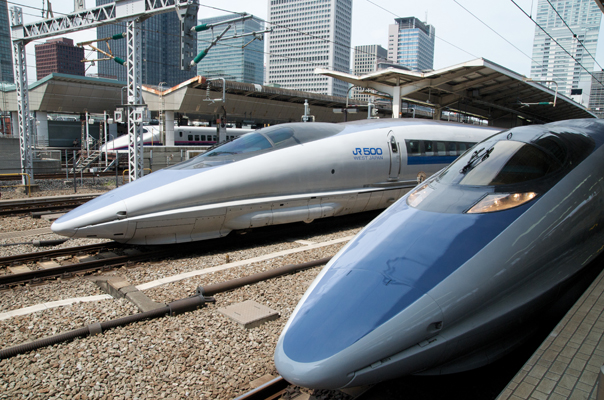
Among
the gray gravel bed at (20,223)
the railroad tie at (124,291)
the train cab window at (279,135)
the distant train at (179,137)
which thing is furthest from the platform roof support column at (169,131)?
the railroad tie at (124,291)

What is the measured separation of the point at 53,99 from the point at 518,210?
39.0 metres

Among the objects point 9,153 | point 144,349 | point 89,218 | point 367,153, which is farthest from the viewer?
point 9,153

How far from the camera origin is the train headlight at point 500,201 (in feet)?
13.1

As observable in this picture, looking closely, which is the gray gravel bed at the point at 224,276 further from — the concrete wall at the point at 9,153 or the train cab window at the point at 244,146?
the concrete wall at the point at 9,153

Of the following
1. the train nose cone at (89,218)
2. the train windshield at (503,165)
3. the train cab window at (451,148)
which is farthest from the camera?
the train cab window at (451,148)

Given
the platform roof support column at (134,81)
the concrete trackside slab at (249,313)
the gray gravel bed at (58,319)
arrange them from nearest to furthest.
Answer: the gray gravel bed at (58,319) < the concrete trackside slab at (249,313) < the platform roof support column at (134,81)

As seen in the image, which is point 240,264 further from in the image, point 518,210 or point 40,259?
point 518,210

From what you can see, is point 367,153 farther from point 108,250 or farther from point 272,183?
point 108,250

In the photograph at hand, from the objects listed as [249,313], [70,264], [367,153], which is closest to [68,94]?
[70,264]

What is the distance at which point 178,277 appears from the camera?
22.2ft

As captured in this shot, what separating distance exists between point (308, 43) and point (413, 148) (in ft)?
393

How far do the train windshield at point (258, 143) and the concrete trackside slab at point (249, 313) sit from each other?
3.42 meters

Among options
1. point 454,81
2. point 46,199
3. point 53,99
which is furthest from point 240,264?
point 53,99

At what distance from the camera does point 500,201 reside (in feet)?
13.3
